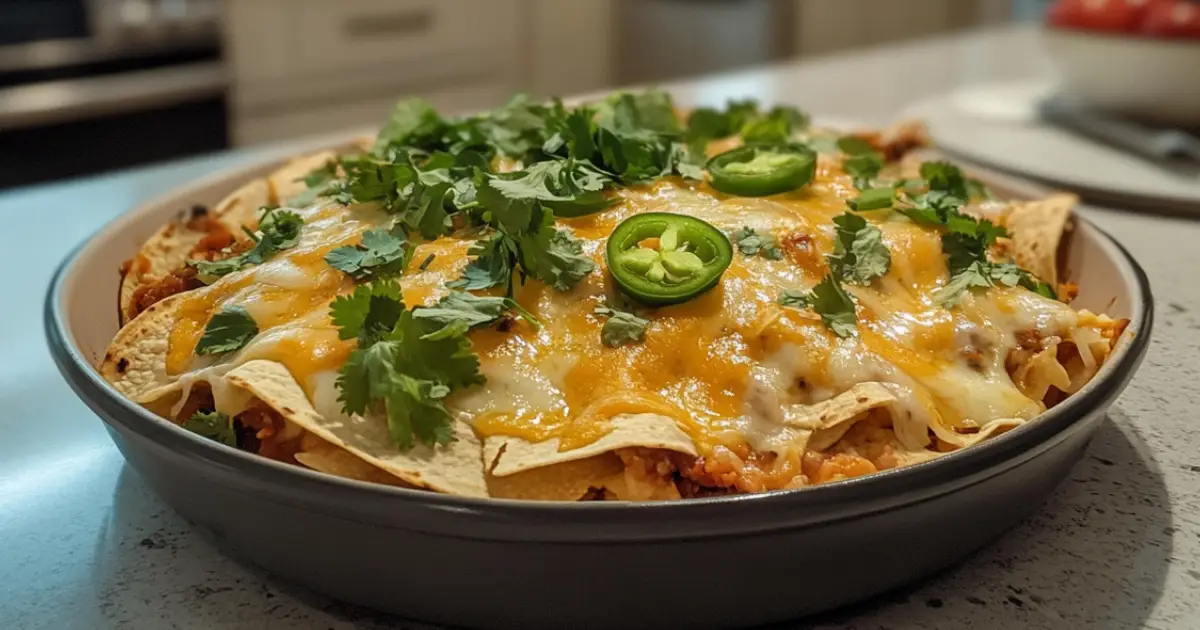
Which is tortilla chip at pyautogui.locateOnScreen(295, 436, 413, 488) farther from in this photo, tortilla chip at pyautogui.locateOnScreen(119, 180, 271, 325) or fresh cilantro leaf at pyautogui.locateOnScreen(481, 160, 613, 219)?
tortilla chip at pyautogui.locateOnScreen(119, 180, 271, 325)

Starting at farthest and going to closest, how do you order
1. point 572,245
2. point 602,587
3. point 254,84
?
point 254,84
point 572,245
point 602,587

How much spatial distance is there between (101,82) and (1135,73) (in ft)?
8.70

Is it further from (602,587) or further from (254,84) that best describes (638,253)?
(254,84)

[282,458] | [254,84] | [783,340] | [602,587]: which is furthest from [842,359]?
[254,84]

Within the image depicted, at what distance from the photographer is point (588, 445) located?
2.53ft

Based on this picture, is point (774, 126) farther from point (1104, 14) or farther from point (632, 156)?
point (1104, 14)

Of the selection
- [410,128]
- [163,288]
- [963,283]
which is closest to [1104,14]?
[963,283]

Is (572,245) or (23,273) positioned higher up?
(572,245)

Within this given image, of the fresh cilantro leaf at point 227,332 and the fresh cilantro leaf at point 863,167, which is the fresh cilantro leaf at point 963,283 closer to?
the fresh cilantro leaf at point 863,167

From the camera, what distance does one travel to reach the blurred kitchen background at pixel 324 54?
302 cm

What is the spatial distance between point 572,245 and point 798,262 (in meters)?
0.20

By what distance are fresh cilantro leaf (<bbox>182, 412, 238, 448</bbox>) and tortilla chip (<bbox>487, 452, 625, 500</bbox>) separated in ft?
0.74

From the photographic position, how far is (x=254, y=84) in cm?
345

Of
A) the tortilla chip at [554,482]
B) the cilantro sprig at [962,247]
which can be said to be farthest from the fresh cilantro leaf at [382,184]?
the cilantro sprig at [962,247]
